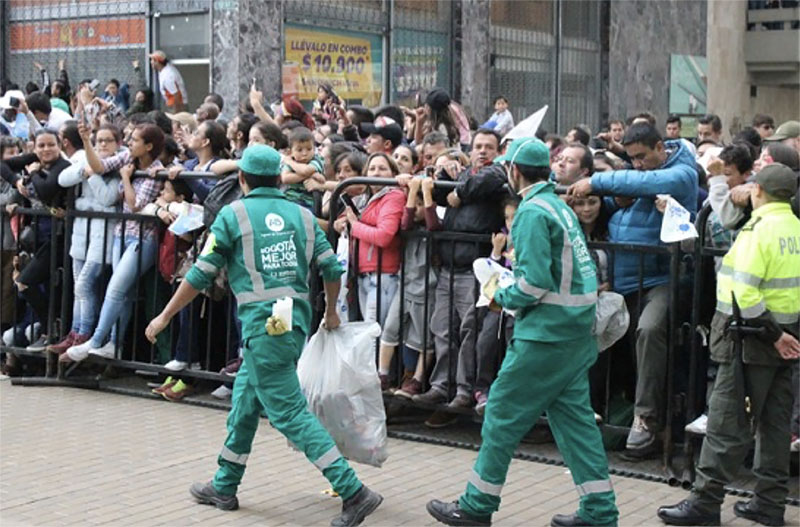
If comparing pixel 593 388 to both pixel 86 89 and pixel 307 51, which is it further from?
pixel 307 51

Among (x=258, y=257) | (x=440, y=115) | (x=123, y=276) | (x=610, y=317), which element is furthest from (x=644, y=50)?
(x=258, y=257)

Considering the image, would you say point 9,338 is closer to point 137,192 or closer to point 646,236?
point 137,192

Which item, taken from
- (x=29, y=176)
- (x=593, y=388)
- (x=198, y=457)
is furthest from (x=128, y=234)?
(x=593, y=388)

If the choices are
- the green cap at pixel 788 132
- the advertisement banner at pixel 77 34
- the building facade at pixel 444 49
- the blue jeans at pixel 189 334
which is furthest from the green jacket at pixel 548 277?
the advertisement banner at pixel 77 34

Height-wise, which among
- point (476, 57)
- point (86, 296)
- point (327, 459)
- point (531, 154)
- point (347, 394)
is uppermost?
point (476, 57)

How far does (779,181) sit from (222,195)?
4160mm

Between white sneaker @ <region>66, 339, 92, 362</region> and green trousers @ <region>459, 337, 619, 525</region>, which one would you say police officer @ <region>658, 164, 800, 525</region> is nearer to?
green trousers @ <region>459, 337, 619, 525</region>

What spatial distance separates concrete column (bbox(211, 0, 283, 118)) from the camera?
1728 centimetres

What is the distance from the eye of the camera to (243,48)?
17281mm

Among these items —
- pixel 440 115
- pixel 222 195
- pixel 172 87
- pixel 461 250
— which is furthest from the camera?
pixel 172 87

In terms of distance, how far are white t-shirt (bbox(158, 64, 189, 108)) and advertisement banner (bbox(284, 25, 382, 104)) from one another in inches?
57.2

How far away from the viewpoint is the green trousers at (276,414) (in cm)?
688

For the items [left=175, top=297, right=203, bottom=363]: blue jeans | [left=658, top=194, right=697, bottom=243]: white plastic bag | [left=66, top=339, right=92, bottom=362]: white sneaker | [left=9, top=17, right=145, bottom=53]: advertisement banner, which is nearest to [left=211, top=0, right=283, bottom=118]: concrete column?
[left=9, top=17, right=145, bottom=53]: advertisement banner

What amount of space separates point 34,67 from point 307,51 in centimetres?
466
